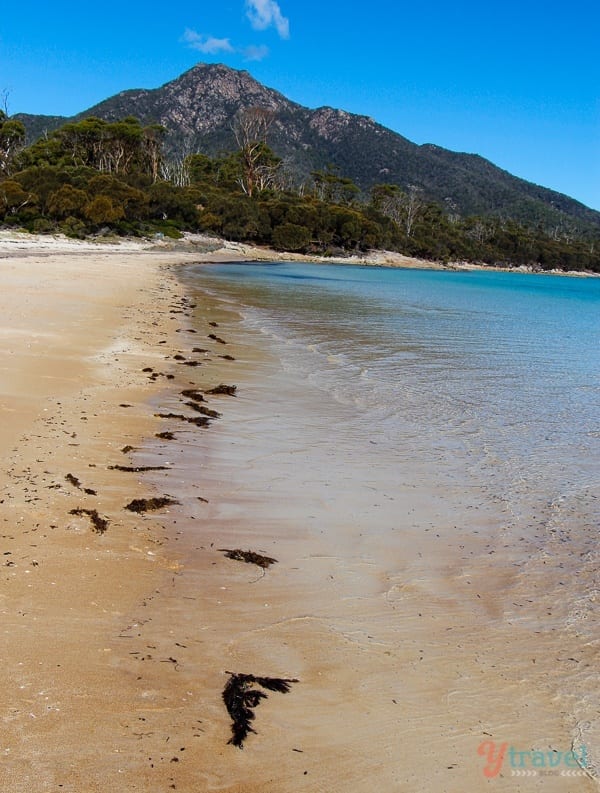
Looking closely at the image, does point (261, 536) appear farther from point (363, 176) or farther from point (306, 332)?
point (363, 176)

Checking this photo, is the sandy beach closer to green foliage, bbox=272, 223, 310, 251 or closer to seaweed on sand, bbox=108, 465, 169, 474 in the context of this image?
seaweed on sand, bbox=108, 465, 169, 474

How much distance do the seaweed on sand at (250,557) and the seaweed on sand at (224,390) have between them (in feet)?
13.5

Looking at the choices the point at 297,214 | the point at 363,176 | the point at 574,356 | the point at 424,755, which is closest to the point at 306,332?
the point at 574,356

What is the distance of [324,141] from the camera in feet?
579

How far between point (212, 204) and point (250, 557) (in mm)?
58132

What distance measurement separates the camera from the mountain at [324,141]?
156 meters

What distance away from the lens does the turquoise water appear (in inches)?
233

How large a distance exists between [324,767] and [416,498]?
294cm

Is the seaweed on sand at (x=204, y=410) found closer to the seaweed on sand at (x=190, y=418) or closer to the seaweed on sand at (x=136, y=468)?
the seaweed on sand at (x=190, y=418)

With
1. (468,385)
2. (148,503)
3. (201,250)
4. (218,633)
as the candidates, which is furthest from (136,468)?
(201,250)

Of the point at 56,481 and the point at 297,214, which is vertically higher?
the point at 297,214

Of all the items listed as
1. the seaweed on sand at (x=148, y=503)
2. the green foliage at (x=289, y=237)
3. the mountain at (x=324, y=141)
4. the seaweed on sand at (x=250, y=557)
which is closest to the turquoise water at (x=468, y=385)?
the seaweed on sand at (x=250, y=557)

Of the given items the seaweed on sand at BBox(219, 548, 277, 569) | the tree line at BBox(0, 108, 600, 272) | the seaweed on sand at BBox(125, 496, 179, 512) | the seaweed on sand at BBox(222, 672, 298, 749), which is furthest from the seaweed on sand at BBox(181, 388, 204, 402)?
the tree line at BBox(0, 108, 600, 272)

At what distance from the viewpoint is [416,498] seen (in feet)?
16.6
